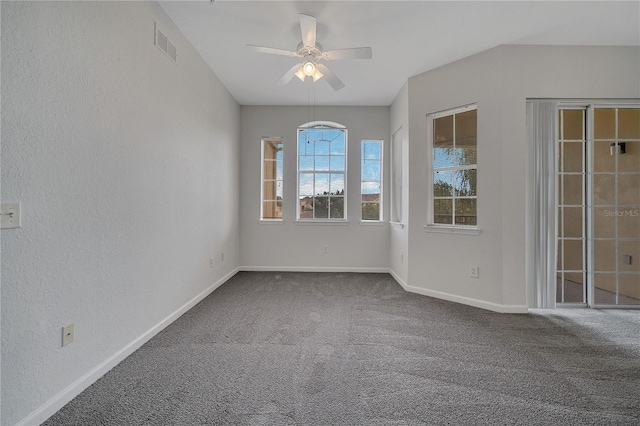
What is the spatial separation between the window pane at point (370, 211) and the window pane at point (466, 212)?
159cm

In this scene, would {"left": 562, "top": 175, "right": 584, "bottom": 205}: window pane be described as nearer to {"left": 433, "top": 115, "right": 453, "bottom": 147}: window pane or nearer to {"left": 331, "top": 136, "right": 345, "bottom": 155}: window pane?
{"left": 433, "top": 115, "right": 453, "bottom": 147}: window pane

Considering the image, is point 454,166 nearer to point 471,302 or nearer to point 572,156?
point 572,156

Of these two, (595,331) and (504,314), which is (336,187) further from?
(595,331)

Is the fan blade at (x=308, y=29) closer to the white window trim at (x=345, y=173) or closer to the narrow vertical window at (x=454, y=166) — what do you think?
the narrow vertical window at (x=454, y=166)

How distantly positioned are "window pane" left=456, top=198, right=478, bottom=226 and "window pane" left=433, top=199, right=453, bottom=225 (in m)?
0.08

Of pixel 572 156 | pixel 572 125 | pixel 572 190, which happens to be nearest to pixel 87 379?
pixel 572 190

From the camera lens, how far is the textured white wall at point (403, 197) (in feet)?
12.5

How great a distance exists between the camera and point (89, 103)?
5.56 ft

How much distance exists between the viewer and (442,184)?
3.53 meters

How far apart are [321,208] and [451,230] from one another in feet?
7.20

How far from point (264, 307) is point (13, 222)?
2.17 metres

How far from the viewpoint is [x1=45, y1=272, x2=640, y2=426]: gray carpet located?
58.3 inches

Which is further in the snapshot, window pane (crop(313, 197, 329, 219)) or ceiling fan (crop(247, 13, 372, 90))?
window pane (crop(313, 197, 329, 219))

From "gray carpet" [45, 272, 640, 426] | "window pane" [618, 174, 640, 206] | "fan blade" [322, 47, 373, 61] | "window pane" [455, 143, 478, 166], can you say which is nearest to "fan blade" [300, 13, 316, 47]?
"fan blade" [322, 47, 373, 61]
